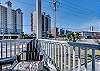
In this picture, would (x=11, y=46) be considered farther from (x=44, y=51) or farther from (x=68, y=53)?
(x=68, y=53)

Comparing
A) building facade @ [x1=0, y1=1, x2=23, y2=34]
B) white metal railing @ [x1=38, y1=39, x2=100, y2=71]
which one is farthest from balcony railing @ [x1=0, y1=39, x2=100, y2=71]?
building facade @ [x1=0, y1=1, x2=23, y2=34]

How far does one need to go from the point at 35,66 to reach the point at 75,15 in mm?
9321

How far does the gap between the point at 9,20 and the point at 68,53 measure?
4.57 m

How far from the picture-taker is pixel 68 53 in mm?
2205

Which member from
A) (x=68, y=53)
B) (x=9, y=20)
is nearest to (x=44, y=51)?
(x=68, y=53)

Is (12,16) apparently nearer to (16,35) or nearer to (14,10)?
(14,10)

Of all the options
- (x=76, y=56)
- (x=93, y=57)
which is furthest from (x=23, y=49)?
(x=93, y=57)

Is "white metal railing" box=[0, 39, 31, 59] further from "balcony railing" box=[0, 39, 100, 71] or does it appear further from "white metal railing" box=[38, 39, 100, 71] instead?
"white metal railing" box=[38, 39, 100, 71]

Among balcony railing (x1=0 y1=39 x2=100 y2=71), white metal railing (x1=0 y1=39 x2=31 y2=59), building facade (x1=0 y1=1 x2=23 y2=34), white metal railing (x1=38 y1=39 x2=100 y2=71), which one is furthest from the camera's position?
building facade (x1=0 y1=1 x2=23 y2=34)

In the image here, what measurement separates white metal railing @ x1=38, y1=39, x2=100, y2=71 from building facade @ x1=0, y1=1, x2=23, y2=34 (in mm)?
1803

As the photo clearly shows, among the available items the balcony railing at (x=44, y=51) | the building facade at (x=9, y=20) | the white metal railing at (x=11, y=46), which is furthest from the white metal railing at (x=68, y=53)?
the building facade at (x=9, y=20)

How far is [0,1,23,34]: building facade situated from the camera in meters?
5.16

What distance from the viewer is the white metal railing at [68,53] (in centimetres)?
163

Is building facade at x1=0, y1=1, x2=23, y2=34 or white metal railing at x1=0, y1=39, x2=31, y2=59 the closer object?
white metal railing at x1=0, y1=39, x2=31, y2=59
